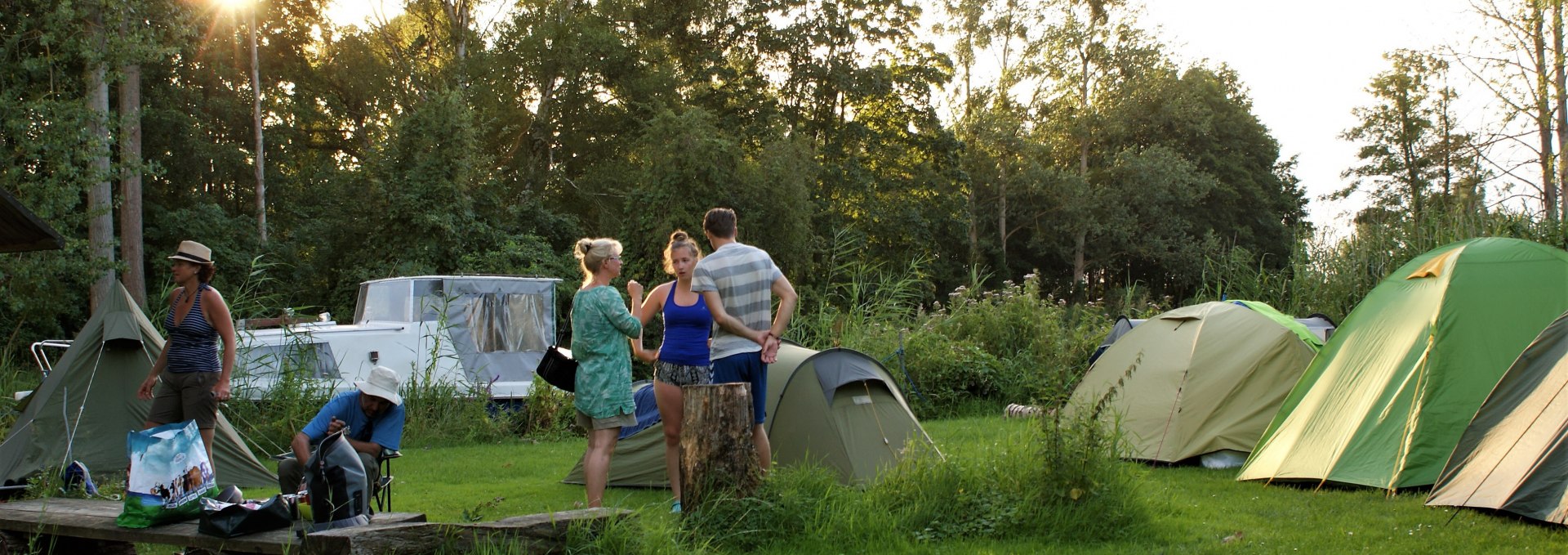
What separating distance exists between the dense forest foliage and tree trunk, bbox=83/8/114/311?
0.05m

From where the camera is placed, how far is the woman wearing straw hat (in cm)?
588

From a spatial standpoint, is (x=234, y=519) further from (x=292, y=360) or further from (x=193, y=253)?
(x=292, y=360)

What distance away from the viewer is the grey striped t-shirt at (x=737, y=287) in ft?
18.1

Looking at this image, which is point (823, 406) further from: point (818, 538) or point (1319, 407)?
point (1319, 407)

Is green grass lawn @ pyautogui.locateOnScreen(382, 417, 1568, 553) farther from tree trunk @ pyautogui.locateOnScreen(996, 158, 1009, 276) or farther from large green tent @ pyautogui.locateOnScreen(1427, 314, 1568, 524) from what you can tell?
tree trunk @ pyautogui.locateOnScreen(996, 158, 1009, 276)

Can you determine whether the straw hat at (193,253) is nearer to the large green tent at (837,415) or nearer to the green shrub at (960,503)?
the large green tent at (837,415)

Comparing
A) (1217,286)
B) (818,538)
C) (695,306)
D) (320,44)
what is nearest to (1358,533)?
(818,538)

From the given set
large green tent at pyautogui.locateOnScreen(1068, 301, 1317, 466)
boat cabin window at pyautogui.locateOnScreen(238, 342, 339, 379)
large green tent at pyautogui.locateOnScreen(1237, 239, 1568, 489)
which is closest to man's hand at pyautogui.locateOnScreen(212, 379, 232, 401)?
boat cabin window at pyautogui.locateOnScreen(238, 342, 339, 379)

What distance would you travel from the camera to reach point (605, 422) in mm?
A: 5543

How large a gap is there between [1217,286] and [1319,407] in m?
7.96

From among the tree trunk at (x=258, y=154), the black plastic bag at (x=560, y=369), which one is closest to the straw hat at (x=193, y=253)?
the black plastic bag at (x=560, y=369)

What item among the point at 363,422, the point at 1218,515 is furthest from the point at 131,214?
the point at 1218,515

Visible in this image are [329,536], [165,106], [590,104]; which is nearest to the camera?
[329,536]

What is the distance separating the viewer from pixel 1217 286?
14016mm
